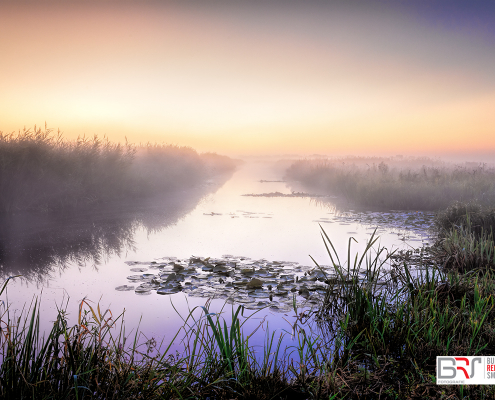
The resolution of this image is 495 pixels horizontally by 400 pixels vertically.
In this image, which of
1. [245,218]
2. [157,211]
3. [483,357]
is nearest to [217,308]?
[483,357]

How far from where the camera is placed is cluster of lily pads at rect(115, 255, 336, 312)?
4.80m

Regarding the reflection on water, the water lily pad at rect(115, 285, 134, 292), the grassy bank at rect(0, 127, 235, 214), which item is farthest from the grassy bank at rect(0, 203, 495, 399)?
the grassy bank at rect(0, 127, 235, 214)

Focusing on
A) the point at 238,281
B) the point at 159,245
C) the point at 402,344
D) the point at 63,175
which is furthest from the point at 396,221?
the point at 63,175

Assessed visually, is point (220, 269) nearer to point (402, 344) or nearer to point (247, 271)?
point (247, 271)

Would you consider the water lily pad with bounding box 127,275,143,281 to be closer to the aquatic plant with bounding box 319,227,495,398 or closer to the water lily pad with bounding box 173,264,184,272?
the water lily pad with bounding box 173,264,184,272

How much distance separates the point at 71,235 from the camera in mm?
9133

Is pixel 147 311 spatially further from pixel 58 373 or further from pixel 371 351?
pixel 371 351

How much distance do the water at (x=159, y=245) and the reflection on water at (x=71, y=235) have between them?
21 mm

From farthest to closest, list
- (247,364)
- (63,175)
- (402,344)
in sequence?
(63,175) < (402,344) < (247,364)

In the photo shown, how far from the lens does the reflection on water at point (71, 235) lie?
266 inches

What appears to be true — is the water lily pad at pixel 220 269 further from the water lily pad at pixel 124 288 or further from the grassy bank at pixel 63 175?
the grassy bank at pixel 63 175

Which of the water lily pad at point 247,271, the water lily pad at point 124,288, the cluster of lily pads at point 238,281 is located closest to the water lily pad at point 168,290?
the cluster of lily pads at point 238,281

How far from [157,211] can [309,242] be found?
22.6ft

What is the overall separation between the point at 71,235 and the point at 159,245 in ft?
8.44
